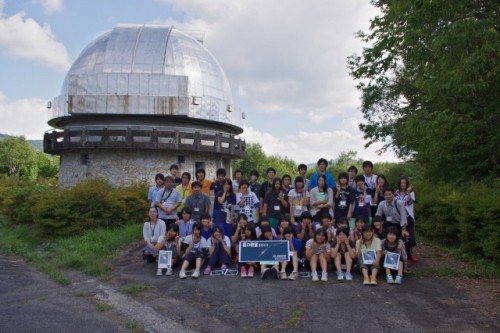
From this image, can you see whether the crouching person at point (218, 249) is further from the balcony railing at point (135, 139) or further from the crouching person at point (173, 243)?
the balcony railing at point (135, 139)

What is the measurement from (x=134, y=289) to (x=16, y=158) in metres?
62.4

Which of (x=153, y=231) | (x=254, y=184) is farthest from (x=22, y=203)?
(x=254, y=184)

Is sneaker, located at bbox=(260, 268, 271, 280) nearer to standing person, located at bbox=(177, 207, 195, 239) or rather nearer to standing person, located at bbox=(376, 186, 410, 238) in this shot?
standing person, located at bbox=(177, 207, 195, 239)

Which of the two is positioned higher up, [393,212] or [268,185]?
[268,185]

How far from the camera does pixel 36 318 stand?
584cm

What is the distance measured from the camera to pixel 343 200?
8.49 metres

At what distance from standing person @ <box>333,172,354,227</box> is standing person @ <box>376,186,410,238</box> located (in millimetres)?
598

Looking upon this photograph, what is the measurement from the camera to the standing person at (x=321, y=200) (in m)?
8.61

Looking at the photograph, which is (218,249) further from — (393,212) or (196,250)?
(393,212)

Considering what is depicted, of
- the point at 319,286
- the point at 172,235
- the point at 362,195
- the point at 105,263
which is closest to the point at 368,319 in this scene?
the point at 319,286

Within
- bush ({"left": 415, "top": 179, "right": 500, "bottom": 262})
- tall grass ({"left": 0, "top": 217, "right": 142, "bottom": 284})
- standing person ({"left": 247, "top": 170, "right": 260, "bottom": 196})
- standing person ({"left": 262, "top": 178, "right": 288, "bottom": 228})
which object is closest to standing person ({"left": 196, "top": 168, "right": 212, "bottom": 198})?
standing person ({"left": 247, "top": 170, "right": 260, "bottom": 196})

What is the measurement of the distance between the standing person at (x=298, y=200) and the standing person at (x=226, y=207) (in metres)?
1.28

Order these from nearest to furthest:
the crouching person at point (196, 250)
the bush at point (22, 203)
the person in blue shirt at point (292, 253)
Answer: the person in blue shirt at point (292, 253), the crouching person at point (196, 250), the bush at point (22, 203)

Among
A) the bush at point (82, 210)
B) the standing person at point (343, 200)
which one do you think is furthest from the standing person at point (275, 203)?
the bush at point (82, 210)
